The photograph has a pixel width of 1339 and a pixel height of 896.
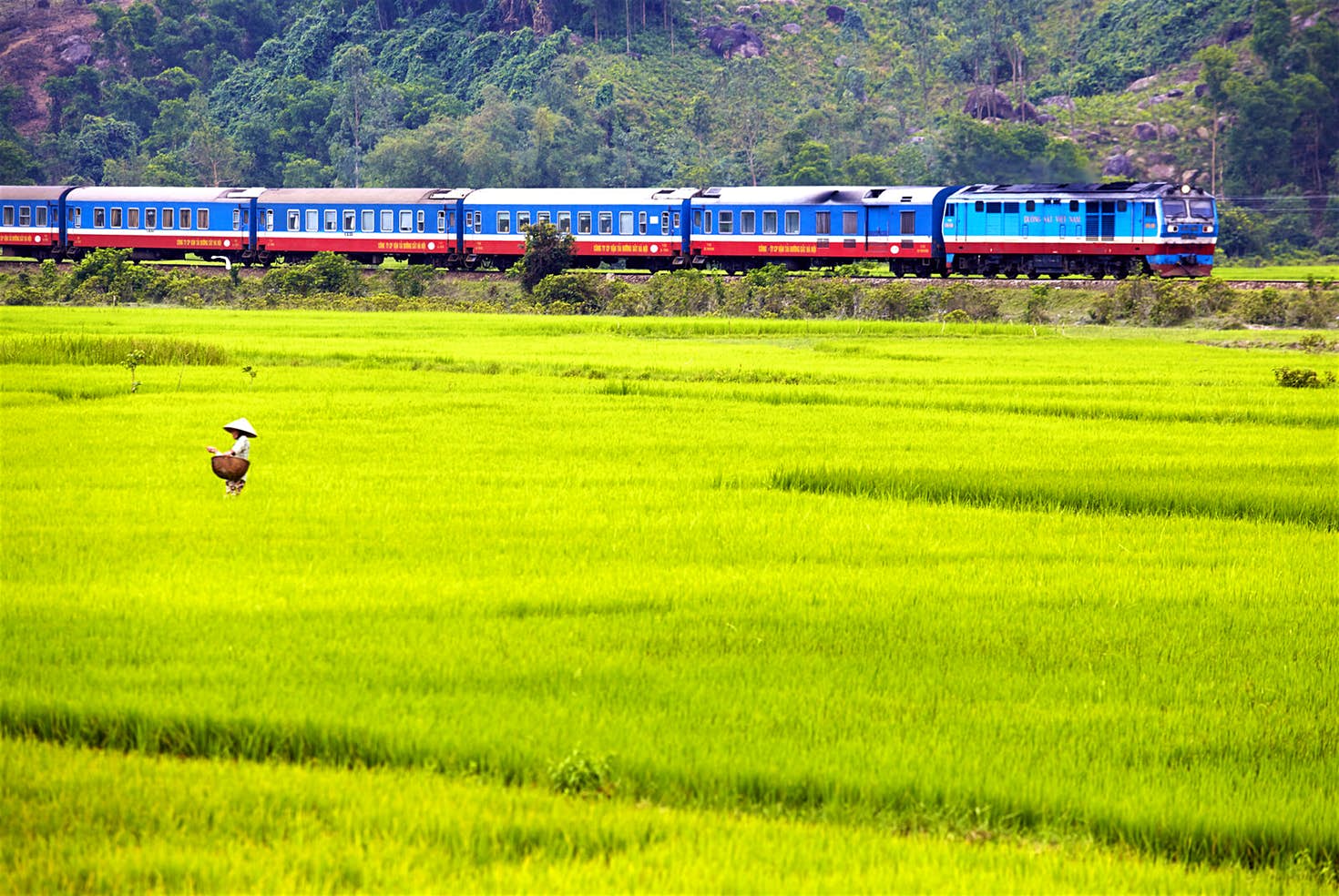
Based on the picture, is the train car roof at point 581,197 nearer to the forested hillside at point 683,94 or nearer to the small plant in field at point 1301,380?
the small plant in field at point 1301,380

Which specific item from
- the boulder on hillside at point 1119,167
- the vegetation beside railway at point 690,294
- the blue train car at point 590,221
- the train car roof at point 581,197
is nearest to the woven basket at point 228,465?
the vegetation beside railway at point 690,294

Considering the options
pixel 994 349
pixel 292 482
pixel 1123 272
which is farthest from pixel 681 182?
pixel 292 482

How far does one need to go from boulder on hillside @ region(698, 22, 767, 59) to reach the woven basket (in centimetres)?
10896

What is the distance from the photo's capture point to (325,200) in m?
56.2

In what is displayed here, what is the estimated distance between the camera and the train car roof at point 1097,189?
147 ft

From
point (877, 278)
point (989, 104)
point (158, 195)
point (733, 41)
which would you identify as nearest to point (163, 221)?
point (158, 195)

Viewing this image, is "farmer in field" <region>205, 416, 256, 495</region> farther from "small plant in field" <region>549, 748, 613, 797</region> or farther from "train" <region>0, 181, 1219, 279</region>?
"train" <region>0, 181, 1219, 279</region>

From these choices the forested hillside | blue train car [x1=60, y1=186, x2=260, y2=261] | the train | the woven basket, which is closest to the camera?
the woven basket

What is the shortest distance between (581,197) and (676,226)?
12.7ft

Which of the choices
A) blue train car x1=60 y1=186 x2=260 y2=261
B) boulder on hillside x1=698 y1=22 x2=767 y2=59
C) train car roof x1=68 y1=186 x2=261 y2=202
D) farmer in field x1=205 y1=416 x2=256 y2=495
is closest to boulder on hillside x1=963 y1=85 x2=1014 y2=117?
boulder on hillside x1=698 y1=22 x2=767 y2=59

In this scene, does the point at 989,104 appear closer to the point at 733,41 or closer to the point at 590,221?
the point at 733,41

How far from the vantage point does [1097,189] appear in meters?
45.5

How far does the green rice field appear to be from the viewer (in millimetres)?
6133

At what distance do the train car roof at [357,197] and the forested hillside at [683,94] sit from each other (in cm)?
3323
